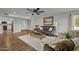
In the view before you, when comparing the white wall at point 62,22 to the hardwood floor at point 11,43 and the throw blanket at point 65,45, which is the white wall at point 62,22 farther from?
the hardwood floor at point 11,43

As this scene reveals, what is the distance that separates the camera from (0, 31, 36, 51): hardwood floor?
1.89m

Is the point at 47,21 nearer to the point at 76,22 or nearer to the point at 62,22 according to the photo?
the point at 62,22

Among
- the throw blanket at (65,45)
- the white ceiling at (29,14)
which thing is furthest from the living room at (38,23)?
the throw blanket at (65,45)

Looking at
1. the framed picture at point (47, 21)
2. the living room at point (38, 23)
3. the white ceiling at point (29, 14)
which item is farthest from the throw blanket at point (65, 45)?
the white ceiling at point (29, 14)

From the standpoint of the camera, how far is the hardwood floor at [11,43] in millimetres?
1894

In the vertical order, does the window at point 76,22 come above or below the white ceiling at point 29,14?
below

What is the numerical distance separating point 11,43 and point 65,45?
2.93 feet

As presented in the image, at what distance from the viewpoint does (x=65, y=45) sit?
1.95 meters

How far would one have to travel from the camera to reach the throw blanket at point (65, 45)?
193 cm

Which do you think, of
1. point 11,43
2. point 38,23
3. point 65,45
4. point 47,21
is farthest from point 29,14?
point 65,45

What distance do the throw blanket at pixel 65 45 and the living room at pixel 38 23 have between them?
0.11 meters

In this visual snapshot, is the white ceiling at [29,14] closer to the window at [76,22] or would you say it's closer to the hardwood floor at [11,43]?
the window at [76,22]

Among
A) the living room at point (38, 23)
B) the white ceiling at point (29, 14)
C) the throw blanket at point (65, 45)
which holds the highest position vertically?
the white ceiling at point (29, 14)
